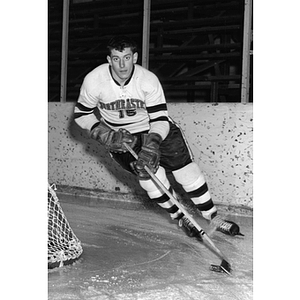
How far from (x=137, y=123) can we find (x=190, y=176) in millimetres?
448

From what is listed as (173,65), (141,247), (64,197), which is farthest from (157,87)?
(173,65)

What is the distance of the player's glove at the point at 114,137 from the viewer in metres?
2.74

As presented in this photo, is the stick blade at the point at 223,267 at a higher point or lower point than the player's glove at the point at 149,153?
lower

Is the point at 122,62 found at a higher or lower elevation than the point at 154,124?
higher

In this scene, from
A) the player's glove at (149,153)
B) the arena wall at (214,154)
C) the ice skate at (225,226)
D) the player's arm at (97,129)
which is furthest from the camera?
the arena wall at (214,154)

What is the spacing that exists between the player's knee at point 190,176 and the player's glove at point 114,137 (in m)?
0.36

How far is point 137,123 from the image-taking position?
10.1ft

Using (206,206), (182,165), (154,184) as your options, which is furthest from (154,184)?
(206,206)

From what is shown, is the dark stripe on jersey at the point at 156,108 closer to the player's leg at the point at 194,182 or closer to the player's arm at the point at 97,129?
the player's arm at the point at 97,129

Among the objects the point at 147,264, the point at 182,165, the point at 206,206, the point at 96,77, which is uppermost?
the point at 96,77

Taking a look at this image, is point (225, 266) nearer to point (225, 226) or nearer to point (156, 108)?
point (225, 226)

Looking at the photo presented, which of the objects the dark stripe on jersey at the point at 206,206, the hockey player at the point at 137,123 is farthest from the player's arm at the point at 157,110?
the dark stripe on jersey at the point at 206,206

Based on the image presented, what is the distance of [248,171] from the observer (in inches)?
139
